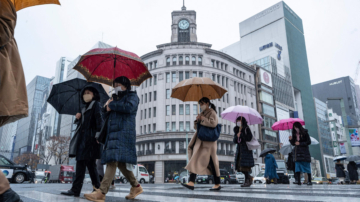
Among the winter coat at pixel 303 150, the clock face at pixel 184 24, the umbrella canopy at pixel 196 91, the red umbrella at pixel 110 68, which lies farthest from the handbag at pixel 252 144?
the clock face at pixel 184 24

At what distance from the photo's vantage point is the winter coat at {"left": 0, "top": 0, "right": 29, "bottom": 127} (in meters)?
2.02

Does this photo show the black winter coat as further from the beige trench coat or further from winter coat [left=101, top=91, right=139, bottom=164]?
winter coat [left=101, top=91, right=139, bottom=164]

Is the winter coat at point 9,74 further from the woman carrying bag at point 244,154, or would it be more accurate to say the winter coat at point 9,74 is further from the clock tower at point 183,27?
the clock tower at point 183,27

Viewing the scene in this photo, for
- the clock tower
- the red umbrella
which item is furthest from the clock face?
the red umbrella

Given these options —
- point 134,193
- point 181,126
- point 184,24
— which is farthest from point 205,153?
point 184,24

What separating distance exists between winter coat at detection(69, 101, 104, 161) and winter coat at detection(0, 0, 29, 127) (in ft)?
6.96

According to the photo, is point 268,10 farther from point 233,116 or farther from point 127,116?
point 127,116

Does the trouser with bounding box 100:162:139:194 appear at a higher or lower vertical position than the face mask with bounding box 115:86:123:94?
lower

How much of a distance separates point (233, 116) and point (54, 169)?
103 feet

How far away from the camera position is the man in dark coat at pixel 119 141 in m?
3.54

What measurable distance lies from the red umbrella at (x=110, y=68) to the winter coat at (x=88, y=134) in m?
0.92

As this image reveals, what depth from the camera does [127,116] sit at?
3771 millimetres

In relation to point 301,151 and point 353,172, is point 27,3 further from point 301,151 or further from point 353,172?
point 353,172

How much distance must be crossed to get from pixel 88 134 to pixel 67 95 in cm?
184
